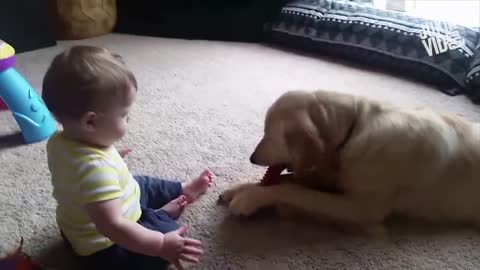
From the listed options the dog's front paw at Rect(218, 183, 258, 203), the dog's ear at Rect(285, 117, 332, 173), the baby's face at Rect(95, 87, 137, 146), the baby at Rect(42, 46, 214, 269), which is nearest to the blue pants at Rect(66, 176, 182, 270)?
the baby at Rect(42, 46, 214, 269)

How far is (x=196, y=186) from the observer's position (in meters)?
1.52

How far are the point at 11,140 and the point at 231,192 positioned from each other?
2.78ft

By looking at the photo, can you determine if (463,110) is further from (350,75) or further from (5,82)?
(5,82)

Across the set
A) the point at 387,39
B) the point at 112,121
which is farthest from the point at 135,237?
the point at 387,39

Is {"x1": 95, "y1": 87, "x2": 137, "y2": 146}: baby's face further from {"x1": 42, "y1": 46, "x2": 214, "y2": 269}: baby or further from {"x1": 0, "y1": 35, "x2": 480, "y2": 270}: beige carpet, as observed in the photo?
{"x1": 0, "y1": 35, "x2": 480, "y2": 270}: beige carpet

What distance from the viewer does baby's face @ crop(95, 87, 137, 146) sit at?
3.64 ft

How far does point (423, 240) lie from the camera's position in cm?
139

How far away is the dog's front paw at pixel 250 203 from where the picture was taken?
55.7 inches

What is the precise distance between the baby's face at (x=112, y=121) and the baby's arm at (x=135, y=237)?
14 cm

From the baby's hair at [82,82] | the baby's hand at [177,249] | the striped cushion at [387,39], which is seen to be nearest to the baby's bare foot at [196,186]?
the baby's hand at [177,249]

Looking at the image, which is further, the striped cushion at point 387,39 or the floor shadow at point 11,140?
the striped cushion at point 387,39

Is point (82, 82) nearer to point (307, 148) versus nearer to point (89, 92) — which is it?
point (89, 92)

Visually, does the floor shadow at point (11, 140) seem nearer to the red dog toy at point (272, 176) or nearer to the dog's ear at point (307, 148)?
the red dog toy at point (272, 176)

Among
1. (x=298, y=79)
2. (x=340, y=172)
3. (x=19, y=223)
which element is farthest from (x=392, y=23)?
(x=19, y=223)
